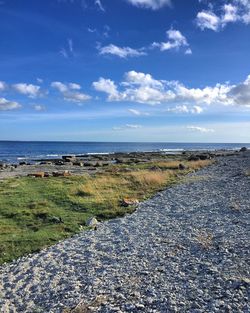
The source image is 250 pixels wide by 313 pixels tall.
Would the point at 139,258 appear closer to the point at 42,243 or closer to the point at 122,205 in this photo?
the point at 42,243

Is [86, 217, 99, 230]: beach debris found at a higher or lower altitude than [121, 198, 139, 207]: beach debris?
lower

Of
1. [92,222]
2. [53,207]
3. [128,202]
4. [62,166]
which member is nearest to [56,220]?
[92,222]

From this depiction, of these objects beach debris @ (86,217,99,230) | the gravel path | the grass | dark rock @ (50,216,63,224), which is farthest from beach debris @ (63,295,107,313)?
dark rock @ (50,216,63,224)

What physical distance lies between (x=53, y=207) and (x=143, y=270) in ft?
40.0

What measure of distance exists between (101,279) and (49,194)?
17.1 metres

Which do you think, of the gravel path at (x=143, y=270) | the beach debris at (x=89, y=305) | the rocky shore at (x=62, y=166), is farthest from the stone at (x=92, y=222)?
the rocky shore at (x=62, y=166)

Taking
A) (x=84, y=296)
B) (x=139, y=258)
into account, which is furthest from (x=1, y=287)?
(x=139, y=258)

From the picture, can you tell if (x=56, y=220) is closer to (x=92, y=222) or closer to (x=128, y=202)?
(x=92, y=222)

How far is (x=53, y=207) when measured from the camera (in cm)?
2320

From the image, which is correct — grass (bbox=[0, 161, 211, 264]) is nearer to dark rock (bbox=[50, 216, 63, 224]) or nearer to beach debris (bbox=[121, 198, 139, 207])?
dark rock (bbox=[50, 216, 63, 224])

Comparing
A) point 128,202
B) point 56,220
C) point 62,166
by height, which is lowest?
point 62,166

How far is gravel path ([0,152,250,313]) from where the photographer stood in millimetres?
9695

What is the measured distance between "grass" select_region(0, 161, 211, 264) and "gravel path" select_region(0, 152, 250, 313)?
49.1 inches

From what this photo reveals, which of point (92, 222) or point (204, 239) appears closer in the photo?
point (204, 239)
